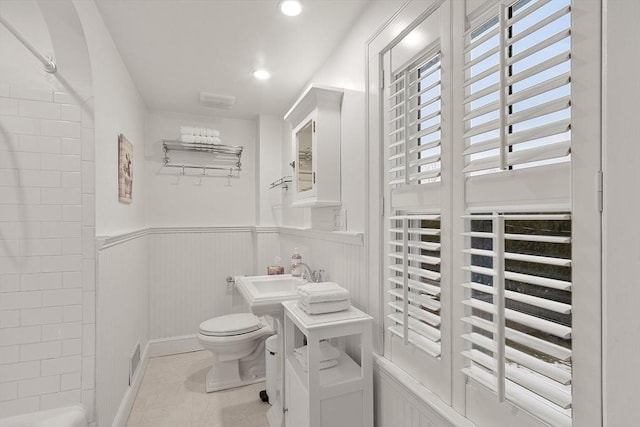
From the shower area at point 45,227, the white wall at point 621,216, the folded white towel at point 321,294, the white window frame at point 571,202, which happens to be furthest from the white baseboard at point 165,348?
the white wall at point 621,216

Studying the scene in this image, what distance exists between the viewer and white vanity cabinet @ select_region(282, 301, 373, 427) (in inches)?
53.0

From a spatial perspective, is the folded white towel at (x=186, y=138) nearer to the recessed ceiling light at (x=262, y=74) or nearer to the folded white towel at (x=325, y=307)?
the recessed ceiling light at (x=262, y=74)

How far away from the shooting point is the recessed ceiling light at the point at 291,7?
158cm

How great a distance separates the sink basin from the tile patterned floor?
0.84 m

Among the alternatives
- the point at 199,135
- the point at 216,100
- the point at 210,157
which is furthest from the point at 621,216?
the point at 210,157

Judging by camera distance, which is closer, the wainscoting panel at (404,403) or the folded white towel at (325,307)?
the wainscoting panel at (404,403)

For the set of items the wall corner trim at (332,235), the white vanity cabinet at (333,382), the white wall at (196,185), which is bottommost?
the white vanity cabinet at (333,382)

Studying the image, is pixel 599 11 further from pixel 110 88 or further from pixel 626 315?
pixel 110 88

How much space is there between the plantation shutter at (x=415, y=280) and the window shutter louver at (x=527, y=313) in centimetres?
19

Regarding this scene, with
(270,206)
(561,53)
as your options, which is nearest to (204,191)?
(270,206)

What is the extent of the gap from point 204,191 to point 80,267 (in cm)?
181

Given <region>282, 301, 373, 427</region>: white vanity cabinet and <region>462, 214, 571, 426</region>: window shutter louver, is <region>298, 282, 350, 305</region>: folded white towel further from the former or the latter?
<region>462, 214, 571, 426</region>: window shutter louver

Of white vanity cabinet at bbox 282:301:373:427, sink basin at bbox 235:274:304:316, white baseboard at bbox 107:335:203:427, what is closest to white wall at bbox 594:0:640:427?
white vanity cabinet at bbox 282:301:373:427

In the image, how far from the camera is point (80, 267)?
158cm
